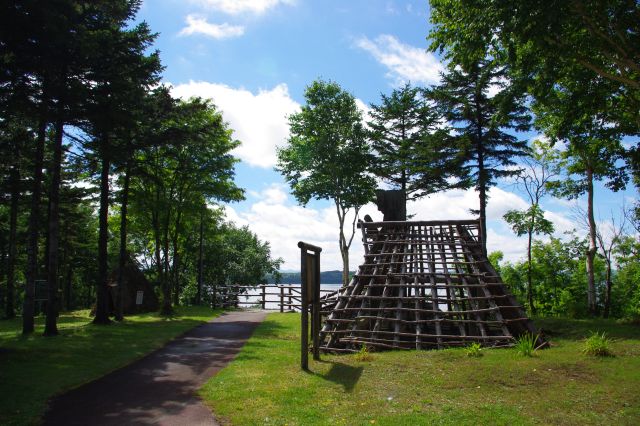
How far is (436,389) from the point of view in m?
7.14

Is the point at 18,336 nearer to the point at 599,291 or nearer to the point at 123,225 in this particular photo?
the point at 123,225

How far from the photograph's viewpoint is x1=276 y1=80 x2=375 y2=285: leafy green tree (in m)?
28.8

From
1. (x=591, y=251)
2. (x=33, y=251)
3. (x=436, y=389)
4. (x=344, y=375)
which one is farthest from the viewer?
(x=591, y=251)

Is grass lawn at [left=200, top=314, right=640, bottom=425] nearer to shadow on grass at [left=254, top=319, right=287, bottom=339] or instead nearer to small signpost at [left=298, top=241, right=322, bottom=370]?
small signpost at [left=298, top=241, right=322, bottom=370]

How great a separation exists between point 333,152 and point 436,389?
22705 mm

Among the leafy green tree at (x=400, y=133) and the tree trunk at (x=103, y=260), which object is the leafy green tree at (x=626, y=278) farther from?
the tree trunk at (x=103, y=260)

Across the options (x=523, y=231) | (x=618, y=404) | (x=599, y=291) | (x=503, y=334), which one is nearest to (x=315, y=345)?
(x=503, y=334)

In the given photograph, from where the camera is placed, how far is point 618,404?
6.16 meters

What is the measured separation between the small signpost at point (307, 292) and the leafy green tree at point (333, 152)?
19.3 m

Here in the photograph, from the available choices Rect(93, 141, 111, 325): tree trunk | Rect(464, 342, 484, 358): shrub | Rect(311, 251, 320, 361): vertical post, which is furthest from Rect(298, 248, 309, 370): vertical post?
Rect(93, 141, 111, 325): tree trunk

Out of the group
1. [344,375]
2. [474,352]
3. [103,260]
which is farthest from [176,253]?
[474,352]

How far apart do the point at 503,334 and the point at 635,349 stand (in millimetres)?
2612

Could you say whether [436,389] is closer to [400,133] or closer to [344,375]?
[344,375]

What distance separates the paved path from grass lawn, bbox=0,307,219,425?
0.32 metres
